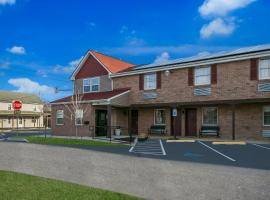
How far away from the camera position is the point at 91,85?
1273 inches

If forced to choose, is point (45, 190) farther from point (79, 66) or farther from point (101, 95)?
point (79, 66)

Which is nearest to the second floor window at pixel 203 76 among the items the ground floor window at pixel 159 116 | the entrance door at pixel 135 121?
the ground floor window at pixel 159 116

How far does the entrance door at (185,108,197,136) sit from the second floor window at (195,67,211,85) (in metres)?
2.70

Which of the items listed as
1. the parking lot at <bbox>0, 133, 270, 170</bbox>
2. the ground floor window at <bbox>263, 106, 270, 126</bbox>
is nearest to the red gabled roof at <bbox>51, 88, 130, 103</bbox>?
the parking lot at <bbox>0, 133, 270, 170</bbox>

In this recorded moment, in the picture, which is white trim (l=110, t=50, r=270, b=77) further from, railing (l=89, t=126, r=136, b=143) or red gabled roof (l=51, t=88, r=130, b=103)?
railing (l=89, t=126, r=136, b=143)

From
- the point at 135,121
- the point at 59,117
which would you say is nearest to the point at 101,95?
the point at 135,121

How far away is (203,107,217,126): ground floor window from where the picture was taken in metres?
24.7

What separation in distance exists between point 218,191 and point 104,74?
24.8 meters

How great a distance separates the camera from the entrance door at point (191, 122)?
1026 inches

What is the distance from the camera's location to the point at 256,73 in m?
21.8

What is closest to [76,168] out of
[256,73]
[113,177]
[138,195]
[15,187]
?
[113,177]

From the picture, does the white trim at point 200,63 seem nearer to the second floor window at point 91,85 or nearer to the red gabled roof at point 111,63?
the red gabled roof at point 111,63

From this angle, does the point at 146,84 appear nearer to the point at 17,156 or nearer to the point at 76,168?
the point at 17,156

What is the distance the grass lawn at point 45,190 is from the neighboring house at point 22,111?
1934 inches
